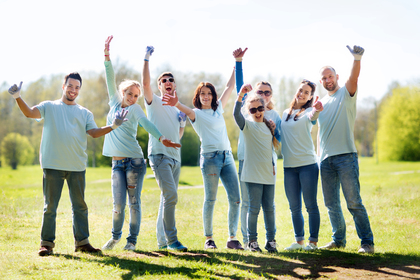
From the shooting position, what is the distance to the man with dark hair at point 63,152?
16.3 ft

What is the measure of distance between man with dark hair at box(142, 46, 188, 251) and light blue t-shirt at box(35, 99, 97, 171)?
3.27 feet

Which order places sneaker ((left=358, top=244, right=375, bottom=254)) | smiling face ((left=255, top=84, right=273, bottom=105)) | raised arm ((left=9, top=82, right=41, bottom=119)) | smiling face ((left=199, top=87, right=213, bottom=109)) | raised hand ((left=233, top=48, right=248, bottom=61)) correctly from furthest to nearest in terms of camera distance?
1. raised hand ((left=233, top=48, right=248, bottom=61))
2. smiling face ((left=255, top=84, right=273, bottom=105))
3. smiling face ((left=199, top=87, right=213, bottom=109))
4. sneaker ((left=358, top=244, right=375, bottom=254))
5. raised arm ((left=9, top=82, right=41, bottom=119))

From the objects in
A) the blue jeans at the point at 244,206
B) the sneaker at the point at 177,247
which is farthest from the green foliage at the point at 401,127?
the sneaker at the point at 177,247

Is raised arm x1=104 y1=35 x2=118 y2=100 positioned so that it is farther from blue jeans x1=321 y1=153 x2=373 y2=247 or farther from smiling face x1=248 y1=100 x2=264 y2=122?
blue jeans x1=321 y1=153 x2=373 y2=247

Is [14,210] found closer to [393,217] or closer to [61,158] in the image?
[61,158]

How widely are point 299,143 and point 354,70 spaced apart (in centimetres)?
125

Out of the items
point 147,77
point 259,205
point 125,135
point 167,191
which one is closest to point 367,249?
point 259,205

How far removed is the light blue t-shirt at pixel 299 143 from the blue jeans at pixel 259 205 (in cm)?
51

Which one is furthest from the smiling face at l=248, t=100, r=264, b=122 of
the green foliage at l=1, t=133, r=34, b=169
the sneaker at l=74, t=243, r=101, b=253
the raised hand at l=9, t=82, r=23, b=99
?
the green foliage at l=1, t=133, r=34, b=169

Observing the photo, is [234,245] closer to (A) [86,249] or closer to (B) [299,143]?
(B) [299,143]

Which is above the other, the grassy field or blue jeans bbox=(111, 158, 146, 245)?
blue jeans bbox=(111, 158, 146, 245)

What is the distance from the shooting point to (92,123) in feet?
17.6

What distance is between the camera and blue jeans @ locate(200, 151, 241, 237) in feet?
18.0

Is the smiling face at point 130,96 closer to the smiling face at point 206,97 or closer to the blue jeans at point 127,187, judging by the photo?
the blue jeans at point 127,187
